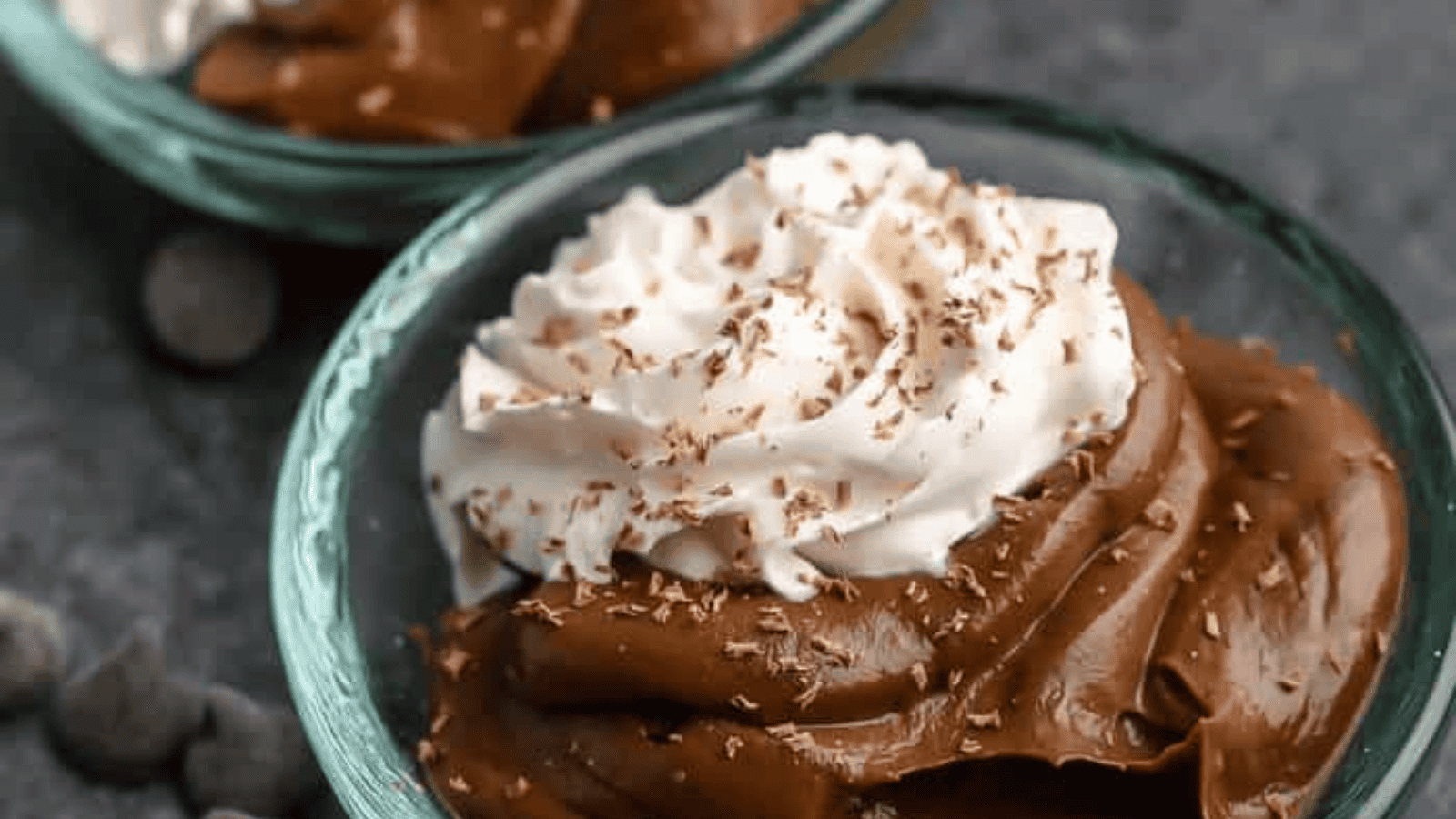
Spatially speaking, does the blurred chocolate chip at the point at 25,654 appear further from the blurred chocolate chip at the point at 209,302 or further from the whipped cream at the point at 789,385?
the whipped cream at the point at 789,385

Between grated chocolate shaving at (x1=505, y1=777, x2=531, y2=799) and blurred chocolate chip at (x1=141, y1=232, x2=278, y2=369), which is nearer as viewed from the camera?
grated chocolate shaving at (x1=505, y1=777, x2=531, y2=799)

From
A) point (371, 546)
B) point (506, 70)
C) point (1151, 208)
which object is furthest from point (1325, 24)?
point (371, 546)

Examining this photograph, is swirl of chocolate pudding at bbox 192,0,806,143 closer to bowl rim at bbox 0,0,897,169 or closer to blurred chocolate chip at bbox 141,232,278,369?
bowl rim at bbox 0,0,897,169

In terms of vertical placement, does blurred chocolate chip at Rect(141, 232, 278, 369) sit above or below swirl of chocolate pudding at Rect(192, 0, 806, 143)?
below

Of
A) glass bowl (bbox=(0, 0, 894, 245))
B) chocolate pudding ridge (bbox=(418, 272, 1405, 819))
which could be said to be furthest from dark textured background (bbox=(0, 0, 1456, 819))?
chocolate pudding ridge (bbox=(418, 272, 1405, 819))

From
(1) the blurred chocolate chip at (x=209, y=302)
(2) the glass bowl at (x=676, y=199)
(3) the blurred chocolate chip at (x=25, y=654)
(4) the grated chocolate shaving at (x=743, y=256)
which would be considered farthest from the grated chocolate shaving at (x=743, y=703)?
(1) the blurred chocolate chip at (x=209, y=302)

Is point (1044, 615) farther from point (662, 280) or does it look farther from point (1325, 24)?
point (1325, 24)
